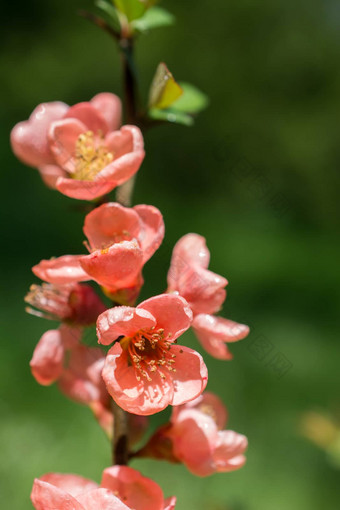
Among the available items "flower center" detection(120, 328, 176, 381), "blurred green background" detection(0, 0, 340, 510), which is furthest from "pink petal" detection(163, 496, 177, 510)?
"blurred green background" detection(0, 0, 340, 510)

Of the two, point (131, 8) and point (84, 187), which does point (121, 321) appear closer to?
point (84, 187)

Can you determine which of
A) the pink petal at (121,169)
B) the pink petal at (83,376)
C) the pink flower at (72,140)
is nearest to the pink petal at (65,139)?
the pink flower at (72,140)

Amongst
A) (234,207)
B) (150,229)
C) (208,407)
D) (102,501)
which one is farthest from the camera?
(234,207)

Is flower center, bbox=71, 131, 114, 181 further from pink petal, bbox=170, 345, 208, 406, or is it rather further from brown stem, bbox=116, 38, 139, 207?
pink petal, bbox=170, 345, 208, 406

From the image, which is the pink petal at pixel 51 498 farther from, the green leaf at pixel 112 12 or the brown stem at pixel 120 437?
the green leaf at pixel 112 12

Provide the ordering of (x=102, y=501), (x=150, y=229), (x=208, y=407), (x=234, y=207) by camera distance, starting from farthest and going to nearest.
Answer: (x=234, y=207) < (x=208, y=407) < (x=150, y=229) < (x=102, y=501)

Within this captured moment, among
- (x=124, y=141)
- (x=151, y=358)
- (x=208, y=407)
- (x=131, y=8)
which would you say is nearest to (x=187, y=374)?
(x=151, y=358)

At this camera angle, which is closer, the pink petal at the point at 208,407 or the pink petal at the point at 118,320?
the pink petal at the point at 118,320

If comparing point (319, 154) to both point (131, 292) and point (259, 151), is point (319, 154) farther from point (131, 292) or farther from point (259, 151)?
point (131, 292)

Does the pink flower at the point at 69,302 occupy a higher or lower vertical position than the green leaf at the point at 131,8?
lower
